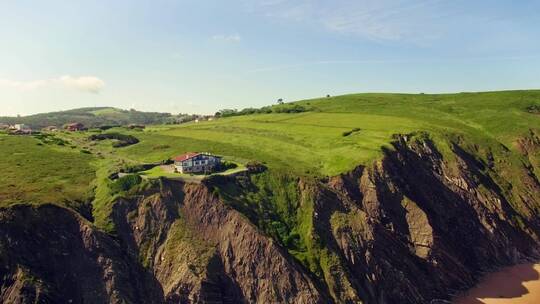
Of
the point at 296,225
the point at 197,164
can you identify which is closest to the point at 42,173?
the point at 197,164

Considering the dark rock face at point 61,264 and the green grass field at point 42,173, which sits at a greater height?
the green grass field at point 42,173

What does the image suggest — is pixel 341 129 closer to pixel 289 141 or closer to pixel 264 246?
pixel 289 141

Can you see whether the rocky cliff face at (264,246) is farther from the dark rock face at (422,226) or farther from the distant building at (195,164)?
the distant building at (195,164)

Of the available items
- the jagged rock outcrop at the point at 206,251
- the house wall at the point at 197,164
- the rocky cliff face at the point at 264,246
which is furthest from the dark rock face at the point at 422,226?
the house wall at the point at 197,164

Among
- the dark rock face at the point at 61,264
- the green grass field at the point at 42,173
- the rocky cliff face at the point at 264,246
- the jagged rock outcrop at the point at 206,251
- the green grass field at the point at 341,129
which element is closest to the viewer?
the dark rock face at the point at 61,264

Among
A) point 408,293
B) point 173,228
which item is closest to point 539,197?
point 408,293


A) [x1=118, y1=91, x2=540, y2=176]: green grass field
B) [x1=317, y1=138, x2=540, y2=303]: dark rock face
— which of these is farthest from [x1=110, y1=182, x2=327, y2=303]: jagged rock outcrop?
[x1=118, y1=91, x2=540, y2=176]: green grass field
